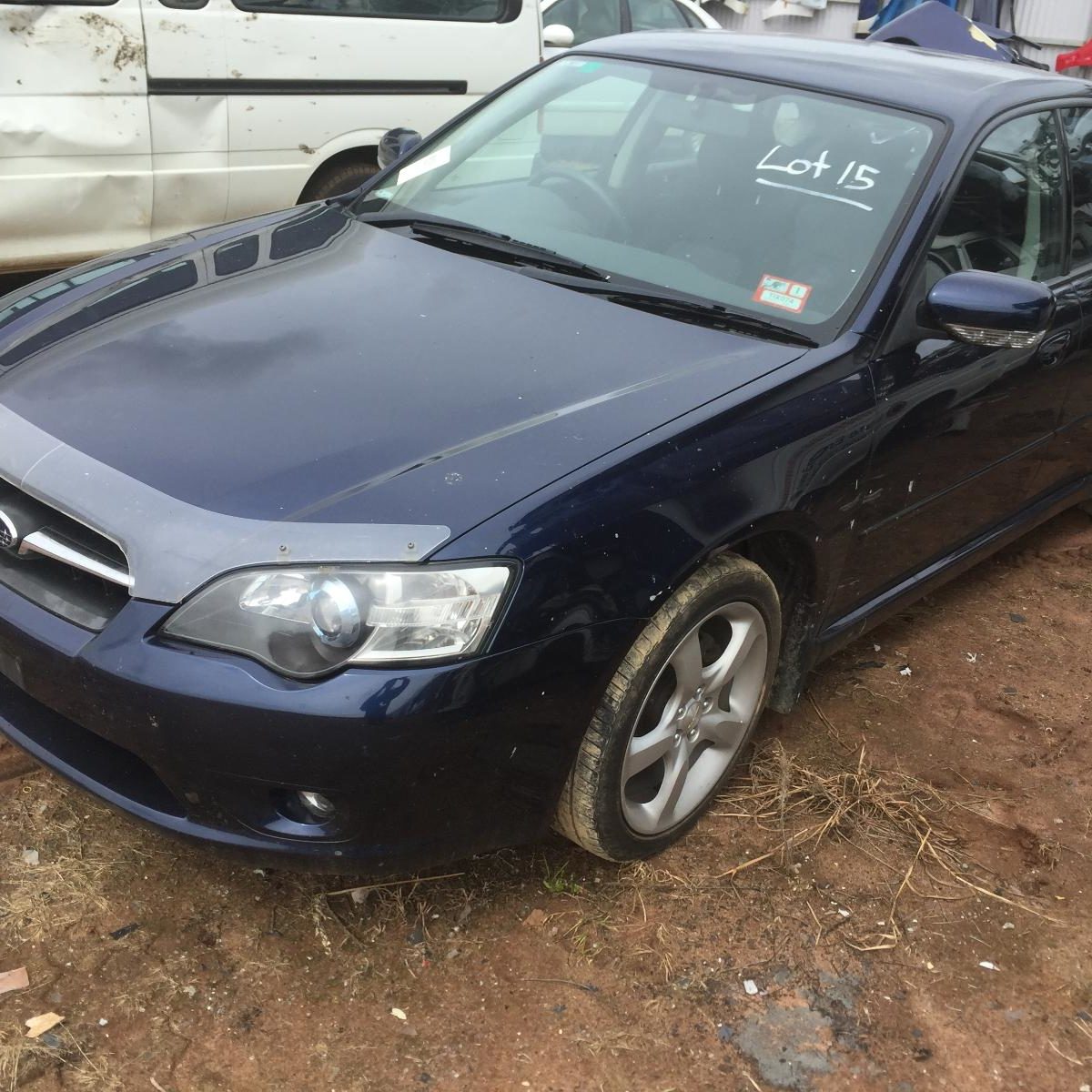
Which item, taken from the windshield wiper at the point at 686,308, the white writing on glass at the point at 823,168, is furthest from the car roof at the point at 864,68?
the windshield wiper at the point at 686,308

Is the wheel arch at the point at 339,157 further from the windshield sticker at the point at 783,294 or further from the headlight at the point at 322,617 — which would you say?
the headlight at the point at 322,617

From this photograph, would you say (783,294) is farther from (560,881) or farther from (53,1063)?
(53,1063)

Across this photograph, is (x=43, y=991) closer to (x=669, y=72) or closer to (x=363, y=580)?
(x=363, y=580)

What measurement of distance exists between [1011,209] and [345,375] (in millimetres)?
1884

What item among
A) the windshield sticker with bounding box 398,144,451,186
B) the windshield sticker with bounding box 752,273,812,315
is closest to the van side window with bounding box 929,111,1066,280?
the windshield sticker with bounding box 752,273,812,315

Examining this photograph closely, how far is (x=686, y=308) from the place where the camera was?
2705mm

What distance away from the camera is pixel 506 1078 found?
6.89 ft

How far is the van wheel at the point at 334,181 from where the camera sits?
558 centimetres

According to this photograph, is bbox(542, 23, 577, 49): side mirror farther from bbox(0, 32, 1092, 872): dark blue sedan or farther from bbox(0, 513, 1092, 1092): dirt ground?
bbox(0, 513, 1092, 1092): dirt ground

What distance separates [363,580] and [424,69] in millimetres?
4391

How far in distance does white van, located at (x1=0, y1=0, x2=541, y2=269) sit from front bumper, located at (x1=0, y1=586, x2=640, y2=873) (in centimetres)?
325

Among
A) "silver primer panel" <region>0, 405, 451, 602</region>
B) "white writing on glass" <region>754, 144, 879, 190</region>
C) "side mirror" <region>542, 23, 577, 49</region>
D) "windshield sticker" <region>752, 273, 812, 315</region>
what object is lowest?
"silver primer panel" <region>0, 405, 451, 602</region>

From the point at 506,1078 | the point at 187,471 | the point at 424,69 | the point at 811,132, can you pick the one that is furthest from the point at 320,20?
the point at 506,1078

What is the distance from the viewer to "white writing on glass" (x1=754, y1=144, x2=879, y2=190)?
9.33 ft
